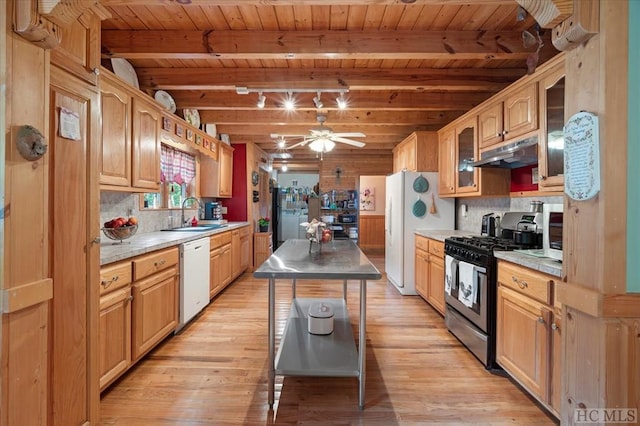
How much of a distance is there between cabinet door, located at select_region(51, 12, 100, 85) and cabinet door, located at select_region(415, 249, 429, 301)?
3513mm

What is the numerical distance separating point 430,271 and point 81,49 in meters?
3.57

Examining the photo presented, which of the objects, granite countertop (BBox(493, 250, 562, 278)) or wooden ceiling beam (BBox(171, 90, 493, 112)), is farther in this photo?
wooden ceiling beam (BBox(171, 90, 493, 112))

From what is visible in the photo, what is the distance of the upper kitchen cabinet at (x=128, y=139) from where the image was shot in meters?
2.39

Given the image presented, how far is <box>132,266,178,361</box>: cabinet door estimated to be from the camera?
2.27m

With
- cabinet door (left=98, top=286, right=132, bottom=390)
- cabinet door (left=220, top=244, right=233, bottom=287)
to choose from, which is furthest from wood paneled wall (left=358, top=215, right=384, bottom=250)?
cabinet door (left=98, top=286, right=132, bottom=390)

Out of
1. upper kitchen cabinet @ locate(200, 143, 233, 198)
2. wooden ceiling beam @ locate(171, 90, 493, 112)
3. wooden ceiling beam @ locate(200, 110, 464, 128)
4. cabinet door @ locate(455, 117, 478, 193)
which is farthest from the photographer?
upper kitchen cabinet @ locate(200, 143, 233, 198)

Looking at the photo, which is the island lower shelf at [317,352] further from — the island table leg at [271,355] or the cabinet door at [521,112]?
the cabinet door at [521,112]

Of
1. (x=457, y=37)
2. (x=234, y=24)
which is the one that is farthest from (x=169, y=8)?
(x=457, y=37)

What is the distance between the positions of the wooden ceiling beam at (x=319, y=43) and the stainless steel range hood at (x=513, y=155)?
0.75m

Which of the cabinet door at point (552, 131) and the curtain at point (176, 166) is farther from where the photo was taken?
the curtain at point (176, 166)

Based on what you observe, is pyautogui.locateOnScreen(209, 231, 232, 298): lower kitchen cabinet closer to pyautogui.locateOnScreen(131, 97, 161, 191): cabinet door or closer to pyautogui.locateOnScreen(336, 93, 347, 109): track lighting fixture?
pyautogui.locateOnScreen(131, 97, 161, 191): cabinet door

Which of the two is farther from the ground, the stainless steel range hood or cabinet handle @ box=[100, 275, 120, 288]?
the stainless steel range hood

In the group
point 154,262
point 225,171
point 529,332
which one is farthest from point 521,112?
point 225,171

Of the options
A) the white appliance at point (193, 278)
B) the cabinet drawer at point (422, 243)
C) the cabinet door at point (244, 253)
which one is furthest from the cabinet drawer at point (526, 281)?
the cabinet door at point (244, 253)
